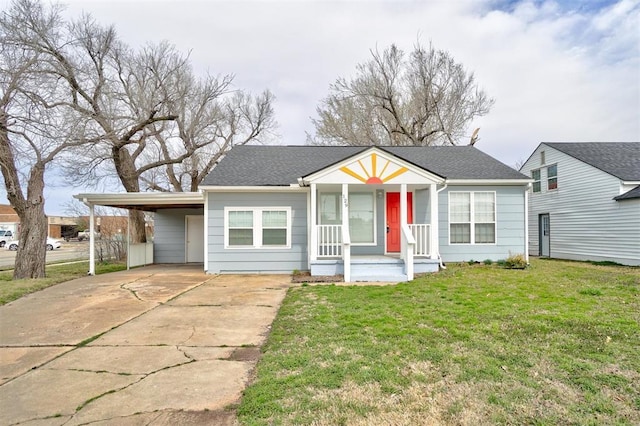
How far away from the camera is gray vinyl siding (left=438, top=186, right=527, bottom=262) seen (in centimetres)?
1131

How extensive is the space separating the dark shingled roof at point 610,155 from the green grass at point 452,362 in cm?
956

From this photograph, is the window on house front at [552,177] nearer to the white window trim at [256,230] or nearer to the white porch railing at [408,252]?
the white porch railing at [408,252]

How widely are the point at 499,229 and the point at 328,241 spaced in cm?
577

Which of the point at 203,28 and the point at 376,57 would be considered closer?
the point at 203,28

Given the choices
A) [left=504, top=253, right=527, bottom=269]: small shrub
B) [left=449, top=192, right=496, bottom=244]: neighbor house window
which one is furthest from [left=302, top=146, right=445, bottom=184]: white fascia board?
[left=504, top=253, right=527, bottom=269]: small shrub

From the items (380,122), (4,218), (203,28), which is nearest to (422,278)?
(203,28)

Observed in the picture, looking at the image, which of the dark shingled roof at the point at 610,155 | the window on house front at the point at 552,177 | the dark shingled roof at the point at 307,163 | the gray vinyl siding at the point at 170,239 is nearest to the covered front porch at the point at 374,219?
the dark shingled roof at the point at 307,163

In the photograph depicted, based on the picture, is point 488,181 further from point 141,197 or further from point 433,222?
point 141,197

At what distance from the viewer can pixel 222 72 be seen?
70.0 feet

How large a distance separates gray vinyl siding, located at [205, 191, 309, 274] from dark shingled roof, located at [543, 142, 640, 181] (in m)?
12.2

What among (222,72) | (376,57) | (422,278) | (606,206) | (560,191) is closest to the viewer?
(422,278)

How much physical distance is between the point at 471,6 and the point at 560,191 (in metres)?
10.1

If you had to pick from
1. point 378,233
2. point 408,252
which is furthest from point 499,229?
point 408,252

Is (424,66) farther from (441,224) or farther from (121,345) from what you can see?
(121,345)
